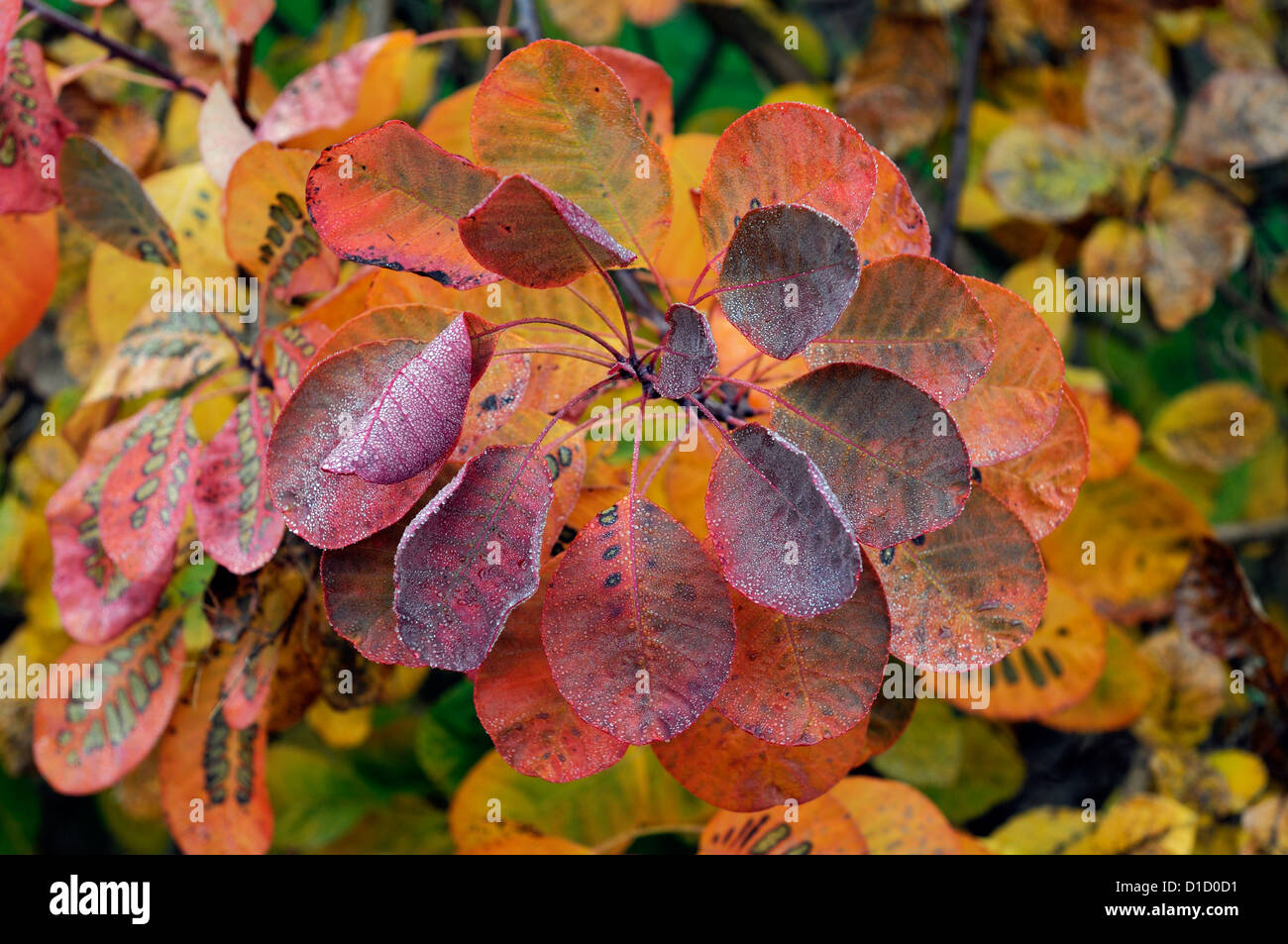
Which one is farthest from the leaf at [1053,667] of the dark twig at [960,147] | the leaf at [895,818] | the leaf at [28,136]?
the leaf at [28,136]

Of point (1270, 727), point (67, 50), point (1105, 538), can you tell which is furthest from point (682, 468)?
point (67, 50)

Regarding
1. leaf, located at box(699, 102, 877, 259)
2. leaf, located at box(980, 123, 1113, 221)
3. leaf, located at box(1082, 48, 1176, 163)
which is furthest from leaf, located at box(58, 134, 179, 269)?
leaf, located at box(1082, 48, 1176, 163)

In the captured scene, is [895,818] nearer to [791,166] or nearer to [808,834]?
[808,834]

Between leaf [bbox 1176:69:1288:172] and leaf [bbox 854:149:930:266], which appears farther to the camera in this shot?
leaf [bbox 1176:69:1288:172]

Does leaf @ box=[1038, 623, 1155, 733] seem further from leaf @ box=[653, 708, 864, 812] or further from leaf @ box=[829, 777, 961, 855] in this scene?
leaf @ box=[653, 708, 864, 812]

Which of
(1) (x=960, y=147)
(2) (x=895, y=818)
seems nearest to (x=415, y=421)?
(2) (x=895, y=818)
